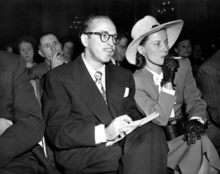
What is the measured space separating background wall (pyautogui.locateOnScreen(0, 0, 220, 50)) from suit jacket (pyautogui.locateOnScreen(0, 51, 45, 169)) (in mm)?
5645

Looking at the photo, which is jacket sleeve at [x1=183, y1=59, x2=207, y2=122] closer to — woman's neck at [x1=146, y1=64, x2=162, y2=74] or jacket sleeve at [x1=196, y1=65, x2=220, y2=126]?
jacket sleeve at [x1=196, y1=65, x2=220, y2=126]

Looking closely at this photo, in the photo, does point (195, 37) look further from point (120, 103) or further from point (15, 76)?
point (15, 76)

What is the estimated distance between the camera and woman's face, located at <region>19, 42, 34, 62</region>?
17.1ft

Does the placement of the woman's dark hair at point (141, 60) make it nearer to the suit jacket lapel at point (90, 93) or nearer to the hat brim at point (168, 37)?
the hat brim at point (168, 37)

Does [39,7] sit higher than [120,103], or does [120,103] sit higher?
[39,7]

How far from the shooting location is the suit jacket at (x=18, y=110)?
1.91m

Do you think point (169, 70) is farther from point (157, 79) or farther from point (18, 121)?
point (18, 121)

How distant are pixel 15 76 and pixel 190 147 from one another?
153 cm

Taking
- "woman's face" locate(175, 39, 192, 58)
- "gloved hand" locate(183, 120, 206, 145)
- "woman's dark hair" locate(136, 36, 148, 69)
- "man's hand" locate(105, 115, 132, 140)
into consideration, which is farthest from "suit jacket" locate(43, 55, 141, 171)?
"woman's face" locate(175, 39, 192, 58)

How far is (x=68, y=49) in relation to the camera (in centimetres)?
569

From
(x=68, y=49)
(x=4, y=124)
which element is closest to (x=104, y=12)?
(x=68, y=49)

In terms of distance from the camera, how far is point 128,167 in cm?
186

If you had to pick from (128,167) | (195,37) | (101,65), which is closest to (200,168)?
(128,167)

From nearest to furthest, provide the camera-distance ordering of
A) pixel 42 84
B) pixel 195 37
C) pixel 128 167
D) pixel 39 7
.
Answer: pixel 128 167 < pixel 42 84 < pixel 39 7 < pixel 195 37
